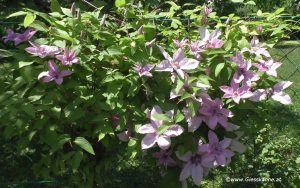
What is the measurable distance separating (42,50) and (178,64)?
1.65 feet

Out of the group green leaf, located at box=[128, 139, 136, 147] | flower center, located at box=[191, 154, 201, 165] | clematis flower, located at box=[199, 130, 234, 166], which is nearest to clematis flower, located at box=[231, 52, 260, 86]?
clematis flower, located at box=[199, 130, 234, 166]

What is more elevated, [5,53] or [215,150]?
[5,53]

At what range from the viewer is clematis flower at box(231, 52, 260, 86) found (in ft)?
5.59

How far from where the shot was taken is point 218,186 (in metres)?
2.87

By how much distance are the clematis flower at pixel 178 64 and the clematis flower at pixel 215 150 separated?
0.94 ft

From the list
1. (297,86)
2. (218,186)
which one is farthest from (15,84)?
(297,86)

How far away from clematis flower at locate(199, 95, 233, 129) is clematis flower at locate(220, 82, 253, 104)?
0.14 feet

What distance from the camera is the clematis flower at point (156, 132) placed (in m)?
1.60

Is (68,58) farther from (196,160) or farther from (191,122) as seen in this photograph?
(196,160)

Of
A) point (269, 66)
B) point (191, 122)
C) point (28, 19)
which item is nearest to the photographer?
point (28, 19)

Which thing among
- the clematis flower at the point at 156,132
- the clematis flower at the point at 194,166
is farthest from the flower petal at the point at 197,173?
the clematis flower at the point at 156,132

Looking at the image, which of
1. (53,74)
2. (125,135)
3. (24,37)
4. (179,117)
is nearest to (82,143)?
(125,135)

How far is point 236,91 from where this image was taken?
1.68 m

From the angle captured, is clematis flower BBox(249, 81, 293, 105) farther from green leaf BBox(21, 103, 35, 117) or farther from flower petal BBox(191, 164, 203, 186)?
green leaf BBox(21, 103, 35, 117)
